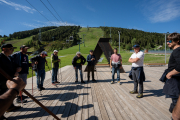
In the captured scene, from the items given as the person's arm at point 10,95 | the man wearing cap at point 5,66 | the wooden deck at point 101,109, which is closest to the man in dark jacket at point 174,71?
the wooden deck at point 101,109

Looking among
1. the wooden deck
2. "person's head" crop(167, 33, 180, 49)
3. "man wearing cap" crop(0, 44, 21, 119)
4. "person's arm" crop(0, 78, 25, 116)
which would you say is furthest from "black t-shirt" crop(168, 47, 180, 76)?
"man wearing cap" crop(0, 44, 21, 119)

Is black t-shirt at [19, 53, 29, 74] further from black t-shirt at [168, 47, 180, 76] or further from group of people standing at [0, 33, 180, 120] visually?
black t-shirt at [168, 47, 180, 76]

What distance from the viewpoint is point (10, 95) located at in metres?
0.93

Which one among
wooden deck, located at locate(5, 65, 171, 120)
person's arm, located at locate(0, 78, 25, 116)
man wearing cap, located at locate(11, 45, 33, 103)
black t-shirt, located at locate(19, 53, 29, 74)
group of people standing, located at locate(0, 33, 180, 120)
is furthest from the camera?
black t-shirt, located at locate(19, 53, 29, 74)

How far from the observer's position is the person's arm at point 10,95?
33.7 inches

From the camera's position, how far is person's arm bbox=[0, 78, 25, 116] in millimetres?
855

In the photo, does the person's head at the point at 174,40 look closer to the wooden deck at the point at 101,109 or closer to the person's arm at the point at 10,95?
the wooden deck at the point at 101,109

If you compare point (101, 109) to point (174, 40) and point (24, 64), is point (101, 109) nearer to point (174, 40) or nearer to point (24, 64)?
point (174, 40)

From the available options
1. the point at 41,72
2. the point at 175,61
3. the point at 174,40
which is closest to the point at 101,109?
the point at 175,61

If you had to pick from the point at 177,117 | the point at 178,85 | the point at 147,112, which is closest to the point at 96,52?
the point at 147,112

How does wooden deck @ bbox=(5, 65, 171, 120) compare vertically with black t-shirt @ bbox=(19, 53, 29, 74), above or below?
below

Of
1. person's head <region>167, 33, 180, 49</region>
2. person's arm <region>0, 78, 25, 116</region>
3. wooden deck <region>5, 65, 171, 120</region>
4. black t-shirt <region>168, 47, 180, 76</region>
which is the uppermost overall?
person's head <region>167, 33, 180, 49</region>

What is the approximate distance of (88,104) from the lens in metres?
3.36

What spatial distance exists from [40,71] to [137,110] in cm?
412
